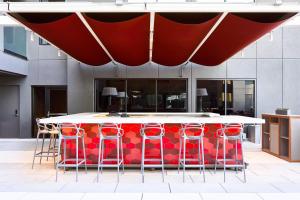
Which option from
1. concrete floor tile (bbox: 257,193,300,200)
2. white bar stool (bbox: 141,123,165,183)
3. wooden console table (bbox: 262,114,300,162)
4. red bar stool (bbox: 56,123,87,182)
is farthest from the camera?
wooden console table (bbox: 262,114,300,162)

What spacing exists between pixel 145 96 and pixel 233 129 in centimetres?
509

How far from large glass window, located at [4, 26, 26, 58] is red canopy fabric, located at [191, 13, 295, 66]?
20.9ft

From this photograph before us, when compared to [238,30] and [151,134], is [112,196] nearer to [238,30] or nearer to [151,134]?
[151,134]

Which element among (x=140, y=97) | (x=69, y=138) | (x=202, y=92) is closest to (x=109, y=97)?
(x=140, y=97)

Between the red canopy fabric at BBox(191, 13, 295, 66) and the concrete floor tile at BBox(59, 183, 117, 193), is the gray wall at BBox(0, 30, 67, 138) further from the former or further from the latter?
the concrete floor tile at BBox(59, 183, 117, 193)

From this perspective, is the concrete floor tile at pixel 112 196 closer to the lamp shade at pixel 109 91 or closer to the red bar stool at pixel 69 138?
the red bar stool at pixel 69 138

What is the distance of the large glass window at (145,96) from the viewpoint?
10.8 metres

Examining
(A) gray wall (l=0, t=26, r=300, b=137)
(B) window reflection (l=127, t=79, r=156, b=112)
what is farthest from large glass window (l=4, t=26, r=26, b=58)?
(B) window reflection (l=127, t=79, r=156, b=112)

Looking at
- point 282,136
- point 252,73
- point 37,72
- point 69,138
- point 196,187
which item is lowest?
point 196,187

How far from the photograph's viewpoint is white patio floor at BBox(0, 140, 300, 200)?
475cm

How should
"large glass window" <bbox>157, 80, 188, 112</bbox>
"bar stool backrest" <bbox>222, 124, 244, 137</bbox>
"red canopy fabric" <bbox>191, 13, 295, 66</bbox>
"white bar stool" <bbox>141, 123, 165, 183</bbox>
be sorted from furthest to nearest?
"large glass window" <bbox>157, 80, 188, 112</bbox>
"bar stool backrest" <bbox>222, 124, 244, 137</bbox>
"white bar stool" <bbox>141, 123, 165, 183</bbox>
"red canopy fabric" <bbox>191, 13, 295, 66</bbox>

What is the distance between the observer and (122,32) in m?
5.96

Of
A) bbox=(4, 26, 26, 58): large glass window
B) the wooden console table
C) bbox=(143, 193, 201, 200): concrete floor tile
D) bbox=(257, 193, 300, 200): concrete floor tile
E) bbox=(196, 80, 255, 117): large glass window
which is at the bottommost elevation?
bbox=(143, 193, 201, 200): concrete floor tile

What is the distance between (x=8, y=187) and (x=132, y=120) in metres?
2.48
